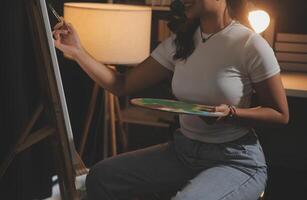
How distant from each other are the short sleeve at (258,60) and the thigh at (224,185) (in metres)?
0.31

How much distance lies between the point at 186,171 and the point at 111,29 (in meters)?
0.86

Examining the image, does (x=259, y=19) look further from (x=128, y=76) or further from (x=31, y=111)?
(x=31, y=111)

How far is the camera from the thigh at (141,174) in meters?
1.71

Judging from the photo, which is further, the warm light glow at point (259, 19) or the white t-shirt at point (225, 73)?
the warm light glow at point (259, 19)

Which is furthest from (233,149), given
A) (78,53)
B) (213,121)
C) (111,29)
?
(111,29)

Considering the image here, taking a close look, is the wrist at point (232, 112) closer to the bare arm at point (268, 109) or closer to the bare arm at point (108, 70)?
the bare arm at point (268, 109)

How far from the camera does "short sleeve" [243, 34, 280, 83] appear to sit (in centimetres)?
162

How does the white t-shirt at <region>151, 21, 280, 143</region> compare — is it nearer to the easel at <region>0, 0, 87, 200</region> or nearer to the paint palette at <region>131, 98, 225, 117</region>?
the paint palette at <region>131, 98, 225, 117</region>

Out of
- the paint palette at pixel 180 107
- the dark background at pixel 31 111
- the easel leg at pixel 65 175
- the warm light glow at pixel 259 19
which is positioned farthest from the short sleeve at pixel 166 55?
the dark background at pixel 31 111

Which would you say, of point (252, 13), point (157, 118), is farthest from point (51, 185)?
point (252, 13)

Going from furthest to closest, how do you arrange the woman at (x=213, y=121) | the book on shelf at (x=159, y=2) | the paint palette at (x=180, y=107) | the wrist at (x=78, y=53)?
the book on shelf at (x=159, y=2)
the wrist at (x=78, y=53)
the woman at (x=213, y=121)
the paint palette at (x=180, y=107)

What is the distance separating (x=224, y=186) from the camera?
1.55 metres

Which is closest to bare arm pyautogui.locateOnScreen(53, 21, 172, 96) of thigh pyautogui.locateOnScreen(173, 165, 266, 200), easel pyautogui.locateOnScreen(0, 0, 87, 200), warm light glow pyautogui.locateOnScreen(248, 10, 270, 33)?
easel pyautogui.locateOnScreen(0, 0, 87, 200)

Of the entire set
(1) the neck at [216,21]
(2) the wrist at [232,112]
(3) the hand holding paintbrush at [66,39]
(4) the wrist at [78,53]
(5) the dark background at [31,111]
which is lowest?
(5) the dark background at [31,111]
